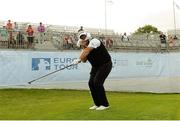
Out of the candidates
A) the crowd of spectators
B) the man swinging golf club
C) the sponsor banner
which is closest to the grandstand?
the crowd of spectators

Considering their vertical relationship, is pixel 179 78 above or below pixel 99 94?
below

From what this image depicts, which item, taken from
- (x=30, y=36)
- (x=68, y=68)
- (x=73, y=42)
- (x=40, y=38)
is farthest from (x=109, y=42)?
(x=30, y=36)

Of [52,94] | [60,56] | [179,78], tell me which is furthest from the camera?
[179,78]

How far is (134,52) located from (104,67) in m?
17.4

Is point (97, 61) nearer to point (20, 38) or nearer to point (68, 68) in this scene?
point (20, 38)

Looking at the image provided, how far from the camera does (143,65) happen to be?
89.2 feet

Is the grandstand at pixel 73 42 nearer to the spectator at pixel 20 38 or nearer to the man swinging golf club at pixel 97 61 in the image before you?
the spectator at pixel 20 38

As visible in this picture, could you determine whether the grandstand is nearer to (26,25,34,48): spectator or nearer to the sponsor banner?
(26,25,34,48): spectator

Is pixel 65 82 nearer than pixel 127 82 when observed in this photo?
Yes

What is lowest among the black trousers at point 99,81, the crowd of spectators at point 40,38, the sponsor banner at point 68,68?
the sponsor banner at point 68,68

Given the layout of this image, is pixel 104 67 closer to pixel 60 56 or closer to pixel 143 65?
pixel 60 56

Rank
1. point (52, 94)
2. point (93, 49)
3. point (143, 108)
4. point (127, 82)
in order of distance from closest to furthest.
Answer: point (93, 49)
point (143, 108)
point (52, 94)
point (127, 82)

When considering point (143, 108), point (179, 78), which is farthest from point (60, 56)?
point (143, 108)

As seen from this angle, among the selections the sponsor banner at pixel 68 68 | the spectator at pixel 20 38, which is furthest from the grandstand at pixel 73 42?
the sponsor banner at pixel 68 68
